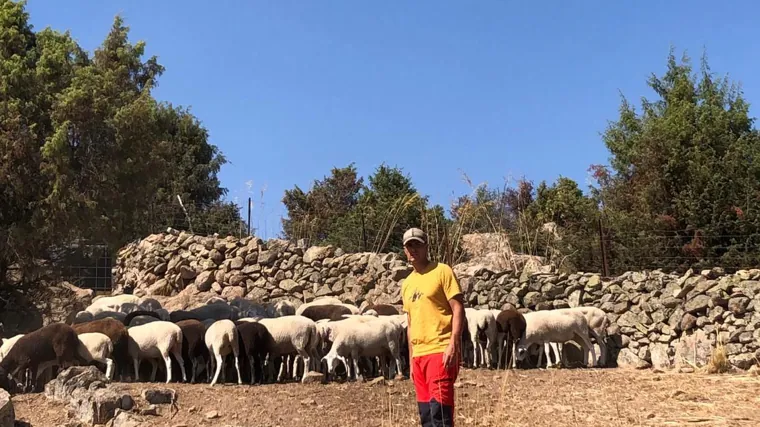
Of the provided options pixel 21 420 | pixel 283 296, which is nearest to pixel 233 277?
pixel 283 296

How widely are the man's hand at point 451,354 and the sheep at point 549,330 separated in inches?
324

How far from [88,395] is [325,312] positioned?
236 inches

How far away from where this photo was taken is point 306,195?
3381 centimetres

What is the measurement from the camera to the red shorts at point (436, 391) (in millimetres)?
5023

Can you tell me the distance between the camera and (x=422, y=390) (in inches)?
204

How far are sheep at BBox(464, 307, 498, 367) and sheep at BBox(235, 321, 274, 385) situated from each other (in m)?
3.78

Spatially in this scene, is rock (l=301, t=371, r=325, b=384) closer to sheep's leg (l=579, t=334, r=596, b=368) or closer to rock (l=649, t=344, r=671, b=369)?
sheep's leg (l=579, t=334, r=596, b=368)

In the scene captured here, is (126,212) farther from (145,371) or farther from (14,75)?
(145,371)

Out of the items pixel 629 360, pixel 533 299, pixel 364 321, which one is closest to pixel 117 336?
pixel 364 321

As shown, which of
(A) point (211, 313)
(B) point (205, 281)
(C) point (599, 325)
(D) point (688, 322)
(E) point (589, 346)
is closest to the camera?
(D) point (688, 322)

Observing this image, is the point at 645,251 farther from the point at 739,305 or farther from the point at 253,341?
the point at 253,341

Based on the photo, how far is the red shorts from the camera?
5.02m

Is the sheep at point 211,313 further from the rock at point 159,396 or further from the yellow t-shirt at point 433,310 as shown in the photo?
the yellow t-shirt at point 433,310

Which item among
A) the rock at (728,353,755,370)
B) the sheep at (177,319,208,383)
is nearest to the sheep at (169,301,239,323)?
the sheep at (177,319,208,383)
